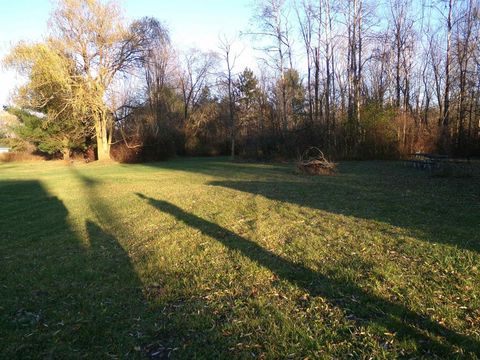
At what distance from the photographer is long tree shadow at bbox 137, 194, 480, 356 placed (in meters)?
2.88

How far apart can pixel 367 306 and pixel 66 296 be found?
3350 millimetres

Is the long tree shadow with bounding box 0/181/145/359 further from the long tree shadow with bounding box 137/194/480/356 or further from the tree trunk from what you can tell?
the tree trunk

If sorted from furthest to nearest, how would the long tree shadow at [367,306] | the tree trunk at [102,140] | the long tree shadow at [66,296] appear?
1. the tree trunk at [102,140]
2. the long tree shadow at [66,296]
3. the long tree shadow at [367,306]

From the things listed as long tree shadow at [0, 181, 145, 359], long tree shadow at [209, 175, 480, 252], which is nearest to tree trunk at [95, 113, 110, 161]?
long tree shadow at [209, 175, 480, 252]

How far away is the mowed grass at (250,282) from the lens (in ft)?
10.1

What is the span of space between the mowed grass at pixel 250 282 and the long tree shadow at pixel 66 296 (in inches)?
0.7

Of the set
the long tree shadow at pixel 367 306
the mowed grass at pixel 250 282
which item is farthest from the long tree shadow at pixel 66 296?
the long tree shadow at pixel 367 306

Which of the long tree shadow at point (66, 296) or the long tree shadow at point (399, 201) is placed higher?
the long tree shadow at point (399, 201)

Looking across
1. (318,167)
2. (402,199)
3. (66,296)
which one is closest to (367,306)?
(66,296)

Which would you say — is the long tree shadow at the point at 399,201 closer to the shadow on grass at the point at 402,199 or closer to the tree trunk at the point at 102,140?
the shadow on grass at the point at 402,199

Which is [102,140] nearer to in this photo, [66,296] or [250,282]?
[66,296]

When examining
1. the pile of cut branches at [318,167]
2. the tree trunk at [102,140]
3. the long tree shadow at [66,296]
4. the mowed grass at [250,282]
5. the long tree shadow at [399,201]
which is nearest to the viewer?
the mowed grass at [250,282]

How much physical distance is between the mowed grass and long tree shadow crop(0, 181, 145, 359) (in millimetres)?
18

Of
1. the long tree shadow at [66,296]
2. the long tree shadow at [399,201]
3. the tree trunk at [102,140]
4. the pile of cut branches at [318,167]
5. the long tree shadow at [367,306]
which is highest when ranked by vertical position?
the tree trunk at [102,140]
